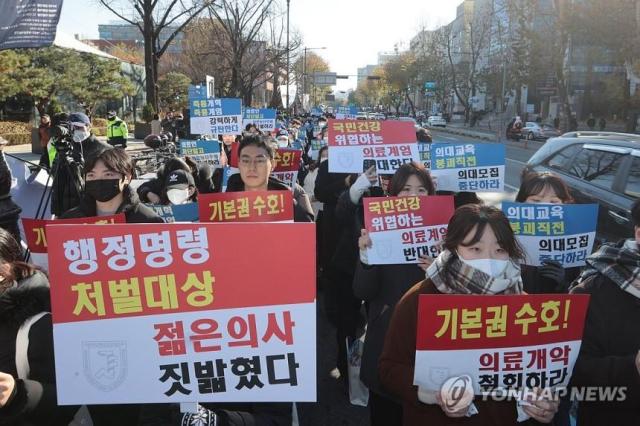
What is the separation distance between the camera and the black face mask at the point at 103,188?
330cm

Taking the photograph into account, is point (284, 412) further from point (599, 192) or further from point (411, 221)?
point (599, 192)

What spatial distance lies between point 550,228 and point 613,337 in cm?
128

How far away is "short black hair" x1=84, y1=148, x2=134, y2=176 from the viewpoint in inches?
131

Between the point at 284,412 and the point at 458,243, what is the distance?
0.93 meters

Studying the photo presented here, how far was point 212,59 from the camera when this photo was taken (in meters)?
39.6

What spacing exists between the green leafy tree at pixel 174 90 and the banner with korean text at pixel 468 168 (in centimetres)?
3943

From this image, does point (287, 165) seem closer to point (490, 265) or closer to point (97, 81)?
point (490, 265)

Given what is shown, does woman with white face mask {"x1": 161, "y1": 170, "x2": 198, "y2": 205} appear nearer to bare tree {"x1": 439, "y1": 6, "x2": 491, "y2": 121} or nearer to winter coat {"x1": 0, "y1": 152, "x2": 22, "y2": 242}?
winter coat {"x1": 0, "y1": 152, "x2": 22, "y2": 242}

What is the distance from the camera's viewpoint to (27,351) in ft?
6.37

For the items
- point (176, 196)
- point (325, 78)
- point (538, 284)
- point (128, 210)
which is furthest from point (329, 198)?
point (325, 78)

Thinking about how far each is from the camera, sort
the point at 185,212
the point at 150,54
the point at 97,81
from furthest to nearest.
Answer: the point at 97,81 < the point at 150,54 < the point at 185,212

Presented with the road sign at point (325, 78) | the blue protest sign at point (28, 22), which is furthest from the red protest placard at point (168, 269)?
the road sign at point (325, 78)

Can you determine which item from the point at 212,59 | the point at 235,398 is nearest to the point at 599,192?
the point at 235,398

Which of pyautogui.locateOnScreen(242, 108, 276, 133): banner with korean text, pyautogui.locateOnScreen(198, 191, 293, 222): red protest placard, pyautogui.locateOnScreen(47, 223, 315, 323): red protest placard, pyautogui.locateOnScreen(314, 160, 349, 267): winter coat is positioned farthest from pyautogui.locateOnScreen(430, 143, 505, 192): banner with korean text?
pyautogui.locateOnScreen(242, 108, 276, 133): banner with korean text
